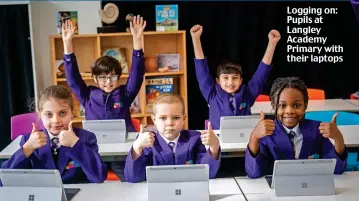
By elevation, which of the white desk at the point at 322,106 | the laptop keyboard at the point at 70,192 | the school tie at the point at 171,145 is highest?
the school tie at the point at 171,145

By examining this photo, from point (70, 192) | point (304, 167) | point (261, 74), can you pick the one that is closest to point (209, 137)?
point (304, 167)

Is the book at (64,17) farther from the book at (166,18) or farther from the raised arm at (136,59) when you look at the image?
the raised arm at (136,59)

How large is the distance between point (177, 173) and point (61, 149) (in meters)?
0.65

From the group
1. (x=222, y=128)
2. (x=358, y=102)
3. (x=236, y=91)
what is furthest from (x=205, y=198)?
(x=358, y=102)

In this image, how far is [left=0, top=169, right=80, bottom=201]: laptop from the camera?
2.03 m

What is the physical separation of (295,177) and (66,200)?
3.11 ft

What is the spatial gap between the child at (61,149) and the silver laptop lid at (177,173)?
394 mm

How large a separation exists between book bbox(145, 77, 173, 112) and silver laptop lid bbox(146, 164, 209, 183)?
3.14 m

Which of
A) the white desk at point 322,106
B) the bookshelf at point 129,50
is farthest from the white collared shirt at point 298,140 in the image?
the bookshelf at point 129,50

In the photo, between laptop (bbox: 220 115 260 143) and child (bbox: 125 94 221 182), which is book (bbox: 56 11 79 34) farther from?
child (bbox: 125 94 221 182)

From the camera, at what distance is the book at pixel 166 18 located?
5016mm

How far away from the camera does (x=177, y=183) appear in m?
2.04

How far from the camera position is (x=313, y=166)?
82.3 inches

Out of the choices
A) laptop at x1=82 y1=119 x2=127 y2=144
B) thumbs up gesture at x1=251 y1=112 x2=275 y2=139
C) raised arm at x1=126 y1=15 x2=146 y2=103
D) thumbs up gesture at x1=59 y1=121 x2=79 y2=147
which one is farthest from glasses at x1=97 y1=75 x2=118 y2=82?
thumbs up gesture at x1=251 y1=112 x2=275 y2=139
